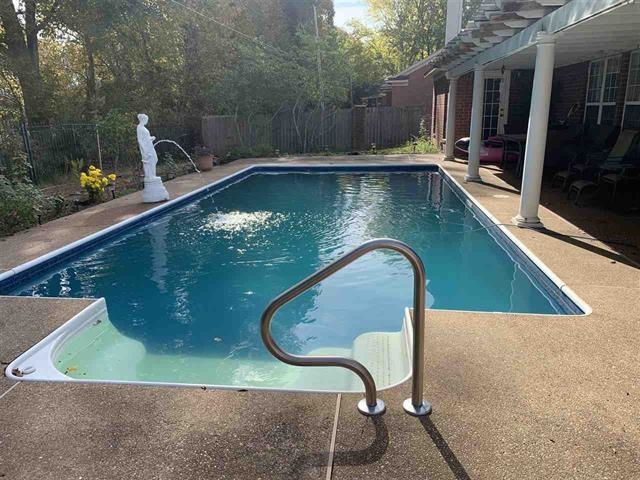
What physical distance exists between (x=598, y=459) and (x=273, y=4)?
25.6 meters

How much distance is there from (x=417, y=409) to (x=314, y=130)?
620 inches

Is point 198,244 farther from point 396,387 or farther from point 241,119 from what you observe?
point 241,119

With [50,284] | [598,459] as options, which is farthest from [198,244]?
[598,459]

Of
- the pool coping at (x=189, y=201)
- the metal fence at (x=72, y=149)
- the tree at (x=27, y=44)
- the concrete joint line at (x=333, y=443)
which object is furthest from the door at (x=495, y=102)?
the tree at (x=27, y=44)

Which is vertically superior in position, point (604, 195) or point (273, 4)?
point (273, 4)

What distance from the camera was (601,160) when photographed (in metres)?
7.75

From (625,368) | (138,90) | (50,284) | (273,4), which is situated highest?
(273,4)

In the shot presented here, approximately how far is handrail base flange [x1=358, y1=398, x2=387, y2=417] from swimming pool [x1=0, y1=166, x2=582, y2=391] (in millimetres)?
756

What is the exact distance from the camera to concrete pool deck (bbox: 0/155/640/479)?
2135 mm

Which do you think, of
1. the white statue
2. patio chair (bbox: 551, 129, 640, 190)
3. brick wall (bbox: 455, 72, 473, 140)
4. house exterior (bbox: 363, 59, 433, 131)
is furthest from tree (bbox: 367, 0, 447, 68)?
the white statue

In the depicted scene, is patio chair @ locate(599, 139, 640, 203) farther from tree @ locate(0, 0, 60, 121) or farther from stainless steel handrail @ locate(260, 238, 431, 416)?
tree @ locate(0, 0, 60, 121)

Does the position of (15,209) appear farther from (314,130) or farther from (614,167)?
(314,130)

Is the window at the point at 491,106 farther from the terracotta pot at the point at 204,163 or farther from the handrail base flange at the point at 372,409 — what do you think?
the handrail base flange at the point at 372,409

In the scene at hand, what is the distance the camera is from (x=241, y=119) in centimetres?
1680
